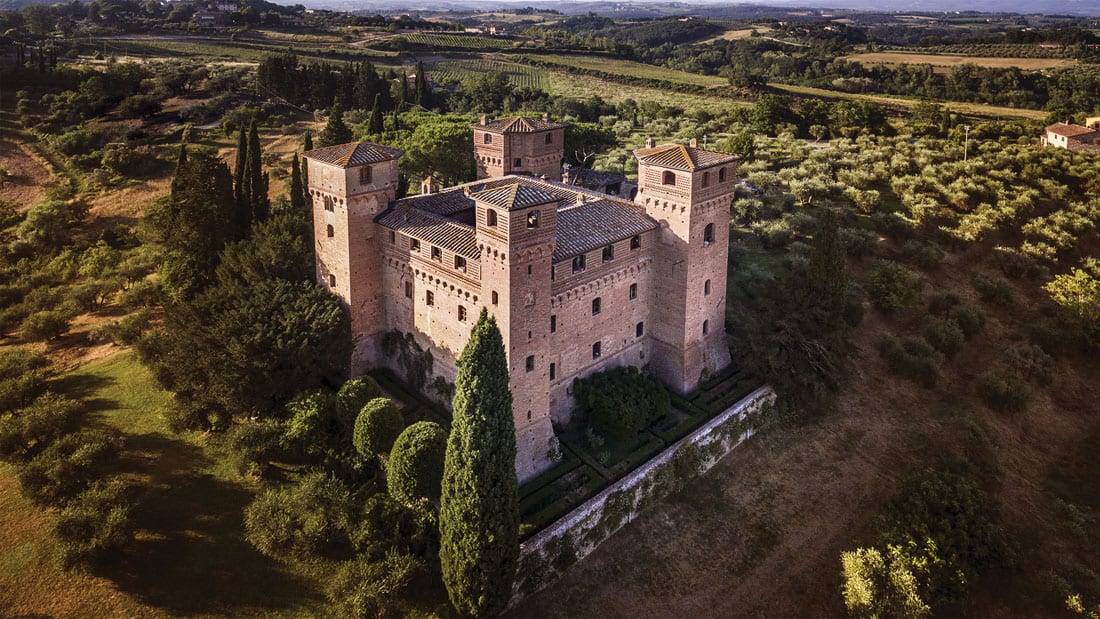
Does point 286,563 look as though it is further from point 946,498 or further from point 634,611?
point 946,498

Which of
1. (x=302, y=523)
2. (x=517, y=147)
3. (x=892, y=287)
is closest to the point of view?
(x=302, y=523)

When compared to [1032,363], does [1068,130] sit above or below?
above

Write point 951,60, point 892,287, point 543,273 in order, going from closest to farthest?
point 543,273
point 892,287
point 951,60

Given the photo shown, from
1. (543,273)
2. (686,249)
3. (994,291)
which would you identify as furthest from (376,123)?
(994,291)

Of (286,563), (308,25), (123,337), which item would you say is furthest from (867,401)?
(308,25)

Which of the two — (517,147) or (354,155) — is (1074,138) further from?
(354,155)

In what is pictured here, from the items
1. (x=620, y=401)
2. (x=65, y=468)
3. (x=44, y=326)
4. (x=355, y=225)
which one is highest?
(x=355, y=225)

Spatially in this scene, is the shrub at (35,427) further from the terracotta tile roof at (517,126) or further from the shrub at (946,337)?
the shrub at (946,337)
